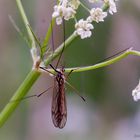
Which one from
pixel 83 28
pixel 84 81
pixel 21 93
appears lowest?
pixel 21 93

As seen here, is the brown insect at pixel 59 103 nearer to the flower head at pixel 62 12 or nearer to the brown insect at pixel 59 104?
the brown insect at pixel 59 104

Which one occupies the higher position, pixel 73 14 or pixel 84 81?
pixel 84 81

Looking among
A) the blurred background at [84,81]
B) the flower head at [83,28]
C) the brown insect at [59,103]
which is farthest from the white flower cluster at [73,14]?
the blurred background at [84,81]

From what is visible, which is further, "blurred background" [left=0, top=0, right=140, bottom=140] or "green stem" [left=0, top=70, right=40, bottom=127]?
"blurred background" [left=0, top=0, right=140, bottom=140]

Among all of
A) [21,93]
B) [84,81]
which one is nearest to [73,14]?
[21,93]

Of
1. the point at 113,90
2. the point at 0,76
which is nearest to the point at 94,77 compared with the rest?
the point at 113,90

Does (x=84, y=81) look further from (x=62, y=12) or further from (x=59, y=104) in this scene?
(x=62, y=12)

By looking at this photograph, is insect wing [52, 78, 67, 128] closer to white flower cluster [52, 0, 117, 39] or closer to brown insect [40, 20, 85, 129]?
brown insect [40, 20, 85, 129]

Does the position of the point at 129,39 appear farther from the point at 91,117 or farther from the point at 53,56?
the point at 53,56

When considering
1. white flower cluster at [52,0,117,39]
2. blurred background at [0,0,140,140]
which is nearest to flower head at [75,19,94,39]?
white flower cluster at [52,0,117,39]
